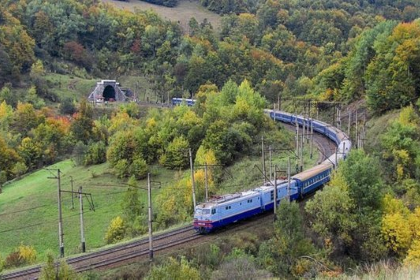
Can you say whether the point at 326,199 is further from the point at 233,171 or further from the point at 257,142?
the point at 257,142

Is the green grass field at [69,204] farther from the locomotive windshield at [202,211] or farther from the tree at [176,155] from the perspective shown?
the locomotive windshield at [202,211]

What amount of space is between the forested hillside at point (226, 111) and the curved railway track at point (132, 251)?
9.05 feet

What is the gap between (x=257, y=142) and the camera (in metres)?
66.2

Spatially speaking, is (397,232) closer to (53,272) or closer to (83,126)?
(53,272)

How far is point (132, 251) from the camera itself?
34.6 meters

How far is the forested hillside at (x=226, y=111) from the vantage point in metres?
37.8

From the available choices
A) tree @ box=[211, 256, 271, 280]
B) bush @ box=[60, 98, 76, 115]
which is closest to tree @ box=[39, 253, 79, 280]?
tree @ box=[211, 256, 271, 280]

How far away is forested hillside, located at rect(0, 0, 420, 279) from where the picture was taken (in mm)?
37750

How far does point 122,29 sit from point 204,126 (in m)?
106

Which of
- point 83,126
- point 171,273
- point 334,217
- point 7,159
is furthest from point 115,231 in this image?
point 83,126

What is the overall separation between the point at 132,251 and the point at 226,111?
37194mm

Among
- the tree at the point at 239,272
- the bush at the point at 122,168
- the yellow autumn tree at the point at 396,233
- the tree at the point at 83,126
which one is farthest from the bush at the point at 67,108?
the tree at the point at 239,272

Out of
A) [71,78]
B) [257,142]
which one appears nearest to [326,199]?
[257,142]

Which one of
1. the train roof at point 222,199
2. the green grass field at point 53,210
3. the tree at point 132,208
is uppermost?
the train roof at point 222,199
